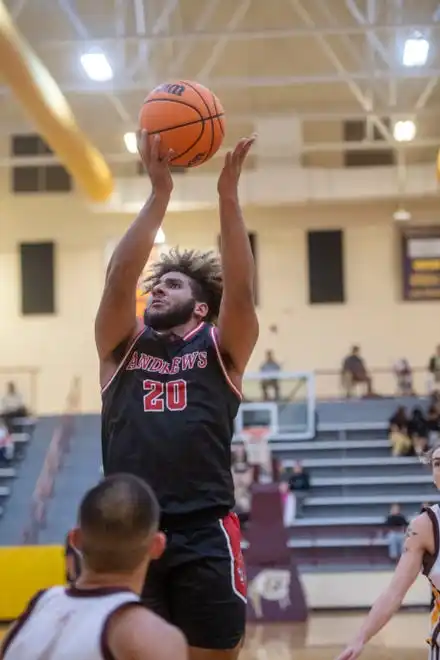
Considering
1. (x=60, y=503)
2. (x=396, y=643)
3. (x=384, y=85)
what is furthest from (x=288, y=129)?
(x=396, y=643)

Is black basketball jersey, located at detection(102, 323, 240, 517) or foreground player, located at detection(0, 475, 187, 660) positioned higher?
black basketball jersey, located at detection(102, 323, 240, 517)

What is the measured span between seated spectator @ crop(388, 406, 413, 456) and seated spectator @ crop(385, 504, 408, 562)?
8.60 feet

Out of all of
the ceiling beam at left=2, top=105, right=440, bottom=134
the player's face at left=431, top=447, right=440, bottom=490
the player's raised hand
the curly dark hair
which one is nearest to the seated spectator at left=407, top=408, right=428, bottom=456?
the ceiling beam at left=2, top=105, right=440, bottom=134

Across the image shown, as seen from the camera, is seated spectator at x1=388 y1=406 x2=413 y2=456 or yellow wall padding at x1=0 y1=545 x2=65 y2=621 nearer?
yellow wall padding at x1=0 y1=545 x2=65 y2=621

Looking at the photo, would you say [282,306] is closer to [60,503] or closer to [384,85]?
[384,85]

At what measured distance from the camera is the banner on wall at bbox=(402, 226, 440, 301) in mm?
20219

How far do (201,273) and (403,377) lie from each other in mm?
16655

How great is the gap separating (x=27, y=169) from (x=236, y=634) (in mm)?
19043

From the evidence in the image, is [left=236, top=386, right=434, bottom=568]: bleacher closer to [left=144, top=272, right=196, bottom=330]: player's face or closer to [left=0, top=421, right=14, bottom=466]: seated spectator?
[left=0, top=421, right=14, bottom=466]: seated spectator

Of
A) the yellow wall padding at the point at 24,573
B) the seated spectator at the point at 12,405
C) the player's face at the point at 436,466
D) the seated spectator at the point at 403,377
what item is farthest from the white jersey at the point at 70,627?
the seated spectator at the point at 403,377

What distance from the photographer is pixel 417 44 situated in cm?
1367

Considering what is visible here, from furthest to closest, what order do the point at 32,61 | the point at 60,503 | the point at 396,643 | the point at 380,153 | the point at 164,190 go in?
the point at 380,153 → the point at 60,503 → the point at 32,61 → the point at 396,643 → the point at 164,190

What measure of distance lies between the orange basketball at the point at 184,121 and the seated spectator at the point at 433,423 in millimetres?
12961

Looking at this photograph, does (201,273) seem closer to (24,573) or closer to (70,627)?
(70,627)
